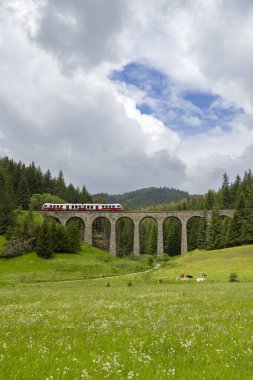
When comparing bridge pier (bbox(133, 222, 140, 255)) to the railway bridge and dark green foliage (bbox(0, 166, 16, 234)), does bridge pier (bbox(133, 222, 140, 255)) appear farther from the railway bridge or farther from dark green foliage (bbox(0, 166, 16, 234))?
dark green foliage (bbox(0, 166, 16, 234))

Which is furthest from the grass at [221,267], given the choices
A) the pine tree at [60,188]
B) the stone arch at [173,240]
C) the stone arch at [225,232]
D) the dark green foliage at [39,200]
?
the pine tree at [60,188]

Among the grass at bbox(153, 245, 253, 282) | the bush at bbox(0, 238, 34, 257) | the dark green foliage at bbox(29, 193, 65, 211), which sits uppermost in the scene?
the dark green foliage at bbox(29, 193, 65, 211)

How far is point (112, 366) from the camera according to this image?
20.1 ft

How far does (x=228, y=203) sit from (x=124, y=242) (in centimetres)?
4774

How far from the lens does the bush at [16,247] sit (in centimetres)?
8187

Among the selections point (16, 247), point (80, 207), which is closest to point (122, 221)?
point (80, 207)

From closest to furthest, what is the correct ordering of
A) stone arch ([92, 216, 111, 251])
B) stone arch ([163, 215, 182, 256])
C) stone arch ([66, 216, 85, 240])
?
stone arch ([66, 216, 85, 240]) < stone arch ([163, 215, 182, 256]) < stone arch ([92, 216, 111, 251])

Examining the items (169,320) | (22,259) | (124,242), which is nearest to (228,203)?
(124,242)

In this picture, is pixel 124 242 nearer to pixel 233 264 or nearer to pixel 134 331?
pixel 233 264

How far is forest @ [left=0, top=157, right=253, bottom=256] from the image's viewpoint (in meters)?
95.8

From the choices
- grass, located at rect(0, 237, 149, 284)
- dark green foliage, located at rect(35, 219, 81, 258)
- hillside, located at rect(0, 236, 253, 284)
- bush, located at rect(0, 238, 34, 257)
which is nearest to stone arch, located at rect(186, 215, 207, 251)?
hillside, located at rect(0, 236, 253, 284)

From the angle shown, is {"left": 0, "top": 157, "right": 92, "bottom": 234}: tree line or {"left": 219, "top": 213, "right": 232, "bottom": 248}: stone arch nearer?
{"left": 219, "top": 213, "right": 232, "bottom": 248}: stone arch

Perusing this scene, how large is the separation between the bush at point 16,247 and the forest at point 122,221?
2.10 meters

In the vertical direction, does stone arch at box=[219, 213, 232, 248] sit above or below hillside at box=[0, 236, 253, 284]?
above
